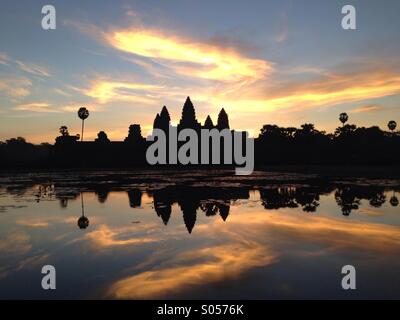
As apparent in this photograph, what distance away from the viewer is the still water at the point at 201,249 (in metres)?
6.20

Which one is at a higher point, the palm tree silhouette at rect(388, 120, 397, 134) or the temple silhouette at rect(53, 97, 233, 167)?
the palm tree silhouette at rect(388, 120, 397, 134)

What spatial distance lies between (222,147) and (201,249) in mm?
73617

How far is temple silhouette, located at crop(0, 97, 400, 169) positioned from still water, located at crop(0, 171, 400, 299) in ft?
158

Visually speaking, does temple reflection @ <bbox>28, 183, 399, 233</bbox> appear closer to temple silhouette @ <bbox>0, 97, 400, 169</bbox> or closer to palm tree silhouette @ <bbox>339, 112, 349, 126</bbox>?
temple silhouette @ <bbox>0, 97, 400, 169</bbox>

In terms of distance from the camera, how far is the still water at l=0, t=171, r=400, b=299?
6199 mm

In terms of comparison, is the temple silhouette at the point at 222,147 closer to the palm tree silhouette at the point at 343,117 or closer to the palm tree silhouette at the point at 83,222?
the palm tree silhouette at the point at 343,117

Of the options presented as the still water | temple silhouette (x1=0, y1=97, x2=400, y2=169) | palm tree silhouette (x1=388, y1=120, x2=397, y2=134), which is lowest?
the still water

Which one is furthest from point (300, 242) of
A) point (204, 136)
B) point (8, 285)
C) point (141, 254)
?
point (204, 136)

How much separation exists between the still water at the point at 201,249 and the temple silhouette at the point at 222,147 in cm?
4814

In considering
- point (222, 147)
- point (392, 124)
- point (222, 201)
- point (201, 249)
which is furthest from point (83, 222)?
point (392, 124)

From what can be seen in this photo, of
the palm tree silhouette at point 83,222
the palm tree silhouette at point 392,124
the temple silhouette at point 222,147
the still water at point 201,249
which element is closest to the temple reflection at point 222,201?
the palm tree silhouette at point 83,222

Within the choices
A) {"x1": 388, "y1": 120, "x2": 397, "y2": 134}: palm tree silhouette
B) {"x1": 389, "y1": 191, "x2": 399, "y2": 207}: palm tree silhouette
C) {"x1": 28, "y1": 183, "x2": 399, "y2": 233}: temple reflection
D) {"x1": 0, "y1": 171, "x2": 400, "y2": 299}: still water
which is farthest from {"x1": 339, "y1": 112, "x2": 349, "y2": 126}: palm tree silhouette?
Result: {"x1": 0, "y1": 171, "x2": 400, "y2": 299}: still water
